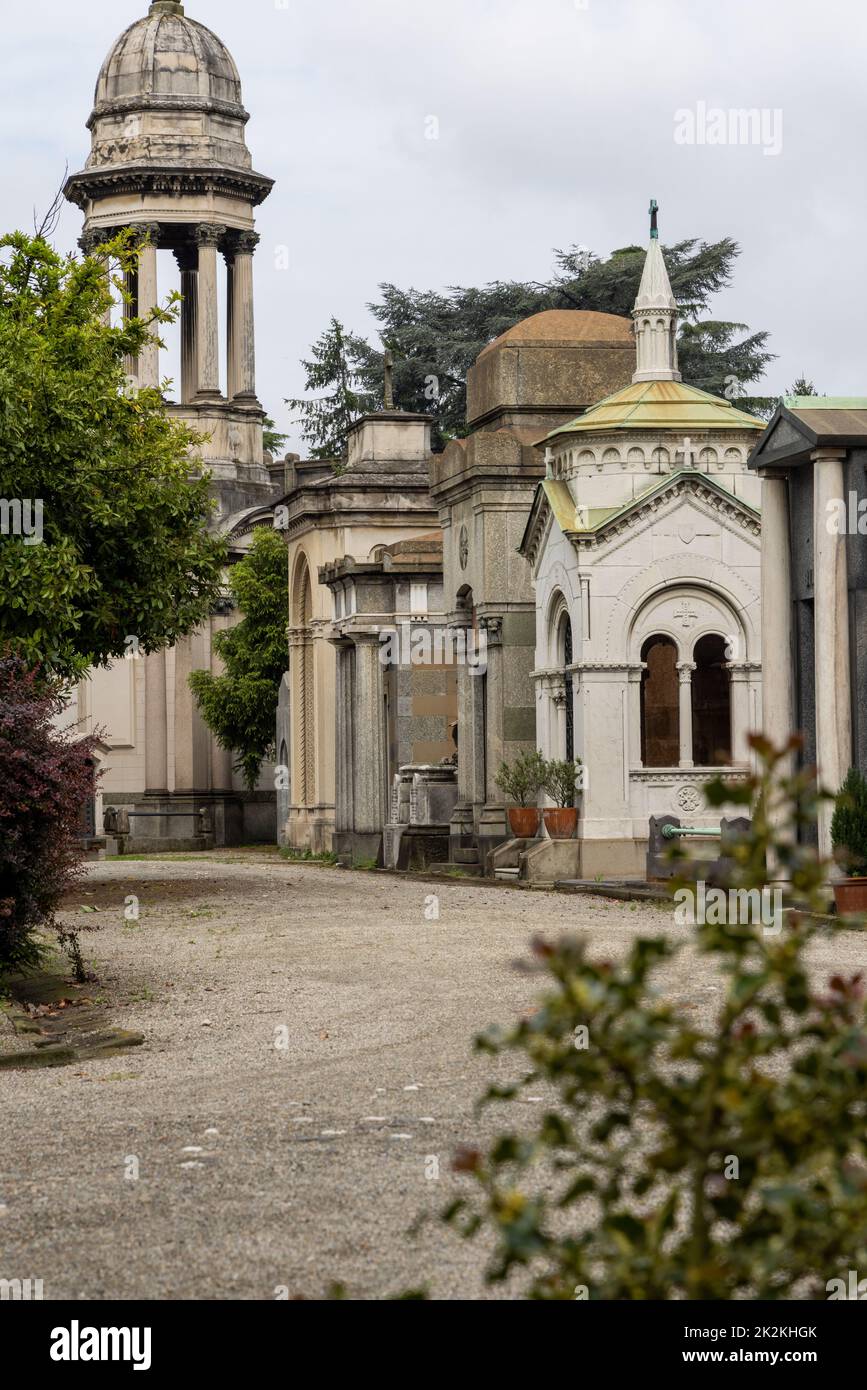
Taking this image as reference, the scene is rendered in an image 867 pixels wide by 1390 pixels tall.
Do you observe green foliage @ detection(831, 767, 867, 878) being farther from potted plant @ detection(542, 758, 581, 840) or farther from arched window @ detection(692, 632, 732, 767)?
arched window @ detection(692, 632, 732, 767)

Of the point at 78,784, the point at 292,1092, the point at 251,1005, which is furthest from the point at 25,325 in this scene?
the point at 292,1092

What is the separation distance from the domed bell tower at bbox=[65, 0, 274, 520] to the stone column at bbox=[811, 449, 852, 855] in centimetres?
3994

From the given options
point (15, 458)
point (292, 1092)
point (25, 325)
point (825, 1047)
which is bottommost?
point (292, 1092)

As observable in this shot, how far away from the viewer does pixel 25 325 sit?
1011 inches

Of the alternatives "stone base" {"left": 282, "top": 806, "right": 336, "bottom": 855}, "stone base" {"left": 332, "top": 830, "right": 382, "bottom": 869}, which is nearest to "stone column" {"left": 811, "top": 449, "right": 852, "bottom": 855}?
"stone base" {"left": 332, "top": 830, "right": 382, "bottom": 869}

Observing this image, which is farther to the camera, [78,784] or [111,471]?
[111,471]

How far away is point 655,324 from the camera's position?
29.2 metres

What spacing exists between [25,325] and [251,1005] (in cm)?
1430

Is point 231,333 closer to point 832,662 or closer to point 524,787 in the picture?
point 524,787

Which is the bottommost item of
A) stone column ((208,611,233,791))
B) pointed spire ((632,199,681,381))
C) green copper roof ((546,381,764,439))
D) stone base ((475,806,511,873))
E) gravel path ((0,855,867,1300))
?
gravel path ((0,855,867,1300))

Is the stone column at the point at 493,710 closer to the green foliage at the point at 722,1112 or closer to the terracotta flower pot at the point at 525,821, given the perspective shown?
the terracotta flower pot at the point at 525,821

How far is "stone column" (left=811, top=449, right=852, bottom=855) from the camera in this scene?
2020 cm

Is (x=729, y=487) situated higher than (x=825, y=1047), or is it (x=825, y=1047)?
(x=729, y=487)
